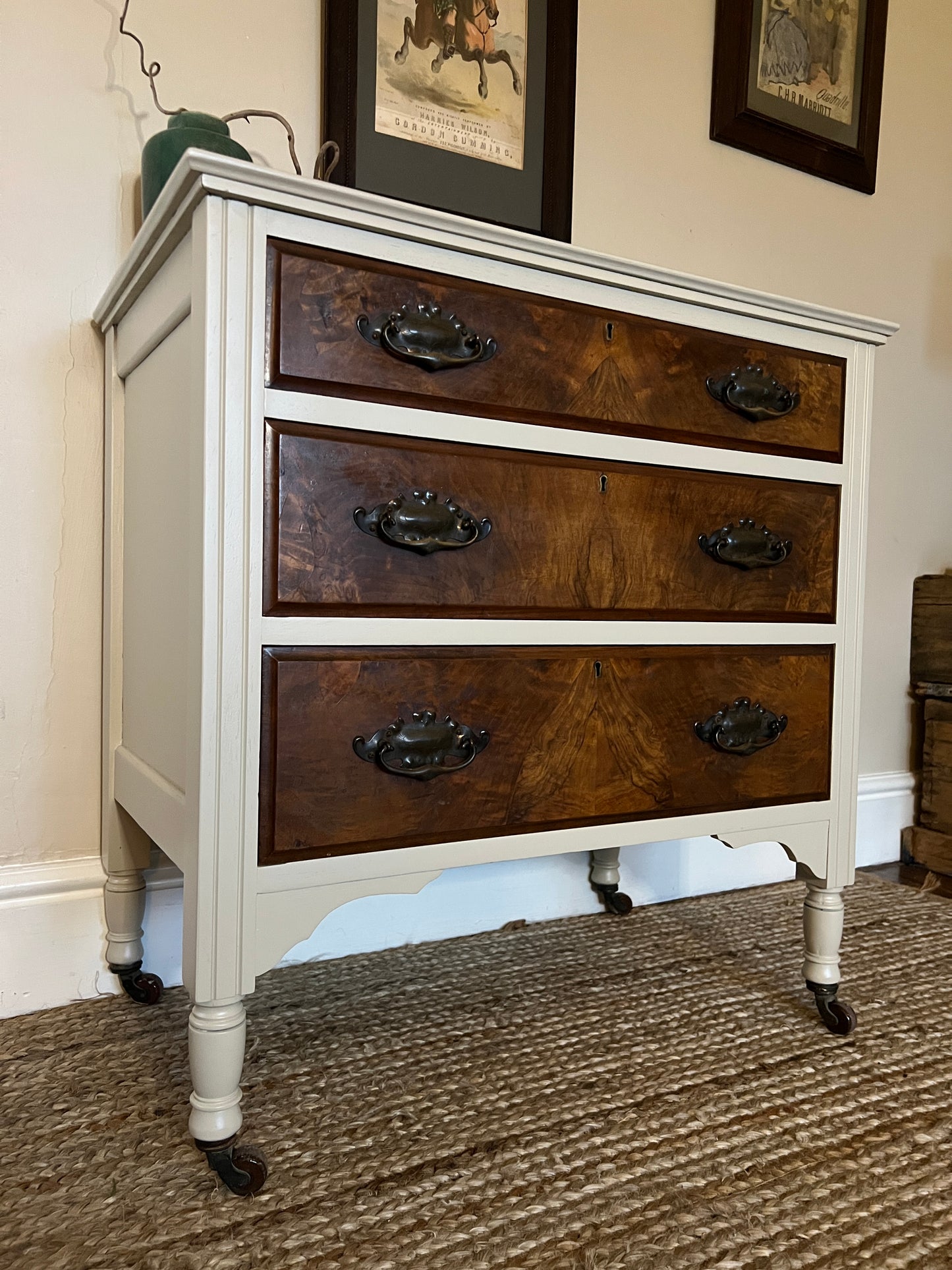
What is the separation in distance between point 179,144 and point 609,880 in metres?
1.18

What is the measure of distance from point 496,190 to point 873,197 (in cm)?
94

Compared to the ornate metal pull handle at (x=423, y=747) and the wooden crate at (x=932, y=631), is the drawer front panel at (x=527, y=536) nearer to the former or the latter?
the ornate metal pull handle at (x=423, y=747)

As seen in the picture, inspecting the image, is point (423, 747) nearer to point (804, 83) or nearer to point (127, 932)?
point (127, 932)

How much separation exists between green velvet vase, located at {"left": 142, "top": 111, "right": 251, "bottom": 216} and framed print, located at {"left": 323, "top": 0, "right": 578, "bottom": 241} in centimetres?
25

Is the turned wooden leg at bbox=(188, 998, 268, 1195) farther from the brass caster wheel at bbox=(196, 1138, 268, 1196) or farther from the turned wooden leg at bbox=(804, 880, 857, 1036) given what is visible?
the turned wooden leg at bbox=(804, 880, 857, 1036)

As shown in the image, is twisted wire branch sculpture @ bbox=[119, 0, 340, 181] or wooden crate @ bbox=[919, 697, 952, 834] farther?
wooden crate @ bbox=[919, 697, 952, 834]

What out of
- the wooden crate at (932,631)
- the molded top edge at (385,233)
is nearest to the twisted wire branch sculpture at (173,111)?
the molded top edge at (385,233)

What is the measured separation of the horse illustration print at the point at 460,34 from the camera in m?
1.29

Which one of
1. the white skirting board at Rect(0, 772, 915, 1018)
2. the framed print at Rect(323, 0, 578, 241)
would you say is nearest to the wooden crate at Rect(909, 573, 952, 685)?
the white skirting board at Rect(0, 772, 915, 1018)

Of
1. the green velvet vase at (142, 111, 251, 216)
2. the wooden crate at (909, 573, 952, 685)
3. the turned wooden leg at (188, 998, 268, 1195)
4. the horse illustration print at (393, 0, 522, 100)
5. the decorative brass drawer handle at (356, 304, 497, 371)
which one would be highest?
the horse illustration print at (393, 0, 522, 100)

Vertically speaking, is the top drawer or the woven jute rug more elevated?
the top drawer

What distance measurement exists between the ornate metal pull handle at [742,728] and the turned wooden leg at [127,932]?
2.31ft

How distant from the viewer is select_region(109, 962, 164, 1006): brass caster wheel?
3.58 feet

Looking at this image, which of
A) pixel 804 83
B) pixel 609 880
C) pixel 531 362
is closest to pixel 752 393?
pixel 531 362
